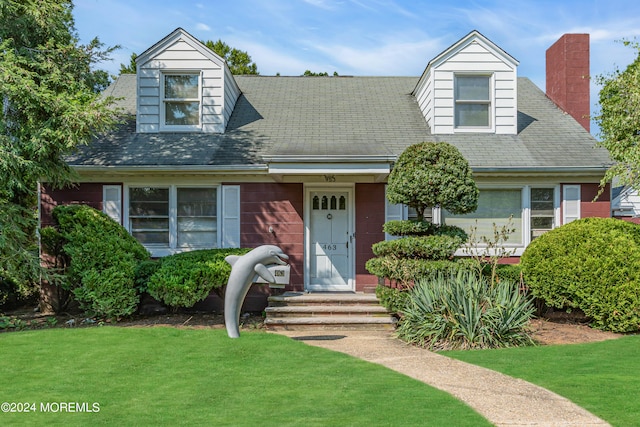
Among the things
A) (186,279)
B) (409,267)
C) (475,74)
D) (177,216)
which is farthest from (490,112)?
(186,279)

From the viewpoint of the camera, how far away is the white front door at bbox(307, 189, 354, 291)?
11.1 metres

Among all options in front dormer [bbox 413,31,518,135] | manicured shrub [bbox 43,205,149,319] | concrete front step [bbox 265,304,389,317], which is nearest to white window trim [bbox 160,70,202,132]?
manicured shrub [bbox 43,205,149,319]

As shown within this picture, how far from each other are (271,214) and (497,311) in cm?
519

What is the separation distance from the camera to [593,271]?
28.9 feet

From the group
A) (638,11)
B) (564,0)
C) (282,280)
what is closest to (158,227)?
(282,280)

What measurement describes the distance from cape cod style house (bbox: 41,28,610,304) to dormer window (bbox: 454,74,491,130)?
0.03 m

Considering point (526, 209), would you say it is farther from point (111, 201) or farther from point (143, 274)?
point (111, 201)

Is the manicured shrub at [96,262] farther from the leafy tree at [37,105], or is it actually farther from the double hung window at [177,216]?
the double hung window at [177,216]

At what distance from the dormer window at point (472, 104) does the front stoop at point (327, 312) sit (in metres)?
4.98

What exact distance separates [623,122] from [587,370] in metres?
5.38

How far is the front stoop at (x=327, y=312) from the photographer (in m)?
9.09

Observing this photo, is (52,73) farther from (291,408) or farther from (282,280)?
(291,408)

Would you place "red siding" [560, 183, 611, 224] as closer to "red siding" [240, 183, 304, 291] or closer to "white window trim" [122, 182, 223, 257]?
"red siding" [240, 183, 304, 291]

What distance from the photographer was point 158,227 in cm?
1105
